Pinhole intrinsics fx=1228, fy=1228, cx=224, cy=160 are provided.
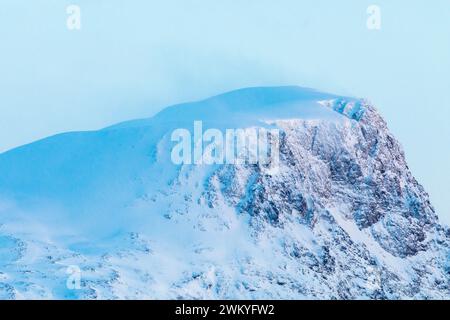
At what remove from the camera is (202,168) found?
189750 millimetres

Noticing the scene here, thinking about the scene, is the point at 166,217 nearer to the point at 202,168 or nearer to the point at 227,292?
the point at 202,168

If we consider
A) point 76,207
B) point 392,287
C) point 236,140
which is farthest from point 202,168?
point 392,287

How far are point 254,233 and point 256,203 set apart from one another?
199 inches

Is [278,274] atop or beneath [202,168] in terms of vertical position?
beneath

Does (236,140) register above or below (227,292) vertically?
above

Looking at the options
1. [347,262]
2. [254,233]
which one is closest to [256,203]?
[254,233]

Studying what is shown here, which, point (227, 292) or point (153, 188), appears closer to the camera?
point (227, 292)

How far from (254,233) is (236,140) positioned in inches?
653

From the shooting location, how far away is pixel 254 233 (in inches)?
7313
